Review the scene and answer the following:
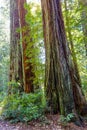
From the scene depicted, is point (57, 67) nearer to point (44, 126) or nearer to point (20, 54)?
point (44, 126)

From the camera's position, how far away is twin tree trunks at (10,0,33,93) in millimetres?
7344

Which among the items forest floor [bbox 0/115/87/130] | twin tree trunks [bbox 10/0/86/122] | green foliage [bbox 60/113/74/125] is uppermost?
twin tree trunks [bbox 10/0/86/122]

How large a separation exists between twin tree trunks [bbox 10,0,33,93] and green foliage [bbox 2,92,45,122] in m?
1.54

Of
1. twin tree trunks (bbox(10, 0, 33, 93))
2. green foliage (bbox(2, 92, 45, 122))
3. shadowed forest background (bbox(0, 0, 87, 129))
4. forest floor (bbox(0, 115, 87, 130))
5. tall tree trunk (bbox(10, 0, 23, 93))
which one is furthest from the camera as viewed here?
tall tree trunk (bbox(10, 0, 23, 93))

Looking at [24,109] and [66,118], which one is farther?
[24,109]

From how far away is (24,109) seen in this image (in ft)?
17.5

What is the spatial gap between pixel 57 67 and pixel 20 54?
2922 millimetres

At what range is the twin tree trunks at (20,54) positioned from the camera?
734 cm

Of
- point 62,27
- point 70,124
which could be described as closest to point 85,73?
point 62,27

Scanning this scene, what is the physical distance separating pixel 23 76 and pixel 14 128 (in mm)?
2862

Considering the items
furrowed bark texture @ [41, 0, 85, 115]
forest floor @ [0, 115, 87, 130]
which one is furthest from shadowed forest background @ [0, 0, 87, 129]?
forest floor @ [0, 115, 87, 130]

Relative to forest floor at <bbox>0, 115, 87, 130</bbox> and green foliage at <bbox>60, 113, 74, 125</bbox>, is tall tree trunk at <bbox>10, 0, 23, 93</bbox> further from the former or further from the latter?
green foliage at <bbox>60, 113, 74, 125</bbox>

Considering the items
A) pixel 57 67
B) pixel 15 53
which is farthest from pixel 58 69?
pixel 15 53

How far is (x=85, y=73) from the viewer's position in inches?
372
